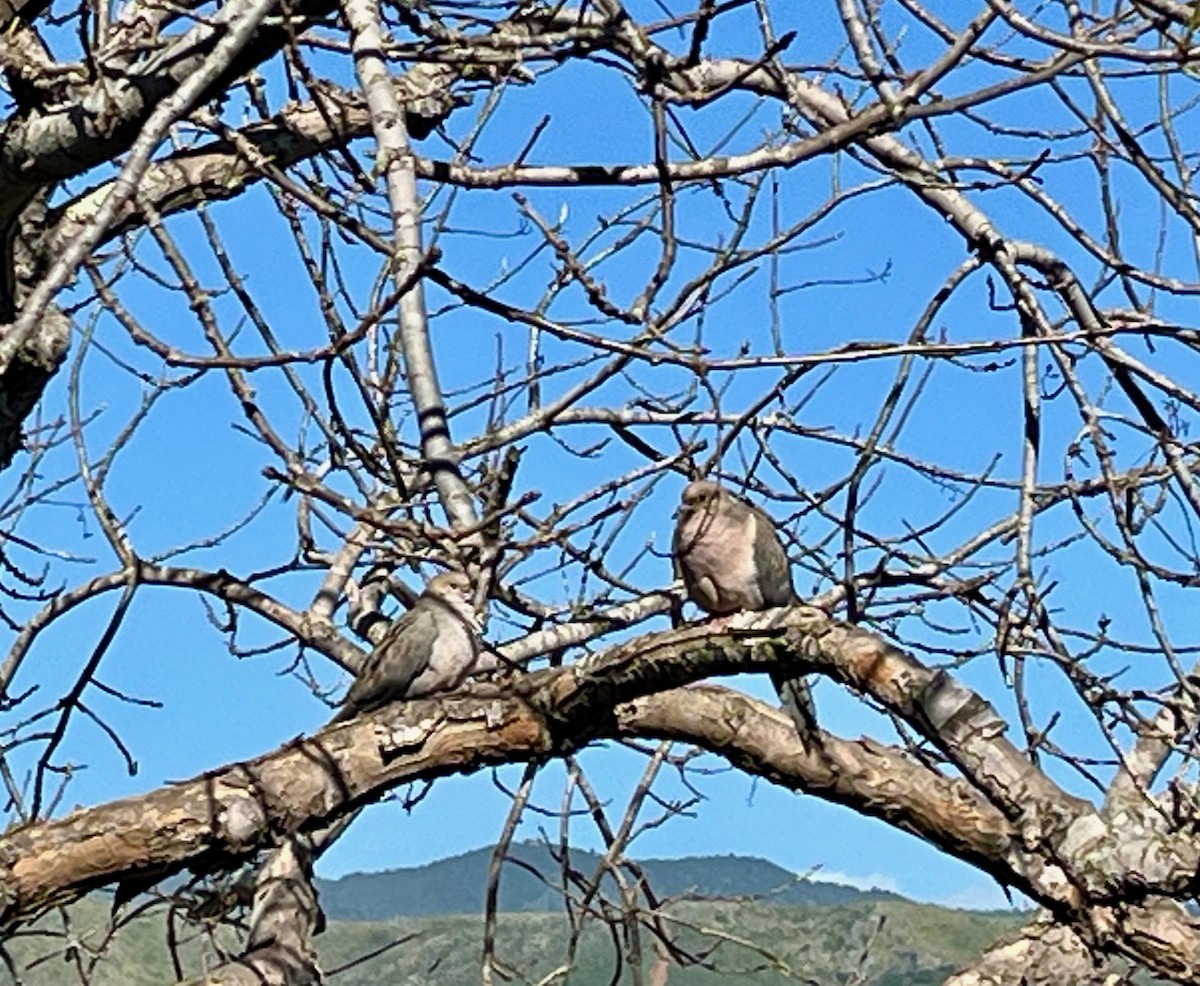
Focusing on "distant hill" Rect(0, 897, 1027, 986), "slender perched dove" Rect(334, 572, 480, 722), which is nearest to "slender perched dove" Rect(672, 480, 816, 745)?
"slender perched dove" Rect(334, 572, 480, 722)

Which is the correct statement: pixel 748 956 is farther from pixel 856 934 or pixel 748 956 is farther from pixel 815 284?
pixel 815 284

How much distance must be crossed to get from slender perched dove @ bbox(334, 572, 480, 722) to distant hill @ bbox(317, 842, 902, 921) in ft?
1.63

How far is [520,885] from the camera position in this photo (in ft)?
18.1

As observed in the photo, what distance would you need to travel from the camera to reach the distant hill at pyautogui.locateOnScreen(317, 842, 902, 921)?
16.1ft

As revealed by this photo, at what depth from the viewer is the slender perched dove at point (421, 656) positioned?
450cm

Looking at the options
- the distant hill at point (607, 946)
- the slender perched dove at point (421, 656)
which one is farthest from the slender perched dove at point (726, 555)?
the distant hill at point (607, 946)

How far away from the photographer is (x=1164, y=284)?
12.5ft

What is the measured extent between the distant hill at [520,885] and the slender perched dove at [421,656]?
0.50 metres

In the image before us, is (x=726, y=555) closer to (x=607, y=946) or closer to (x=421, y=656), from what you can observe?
(x=421, y=656)

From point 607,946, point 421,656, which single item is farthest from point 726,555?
point 607,946

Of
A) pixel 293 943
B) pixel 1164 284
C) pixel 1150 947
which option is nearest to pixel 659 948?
pixel 293 943

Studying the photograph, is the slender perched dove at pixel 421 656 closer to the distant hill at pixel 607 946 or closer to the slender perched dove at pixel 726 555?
the slender perched dove at pixel 726 555

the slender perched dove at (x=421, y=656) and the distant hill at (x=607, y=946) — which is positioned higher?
the slender perched dove at (x=421, y=656)

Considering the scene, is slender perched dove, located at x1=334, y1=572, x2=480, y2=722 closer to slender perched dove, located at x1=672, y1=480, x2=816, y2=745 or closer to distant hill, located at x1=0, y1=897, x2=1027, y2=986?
slender perched dove, located at x1=672, y1=480, x2=816, y2=745
